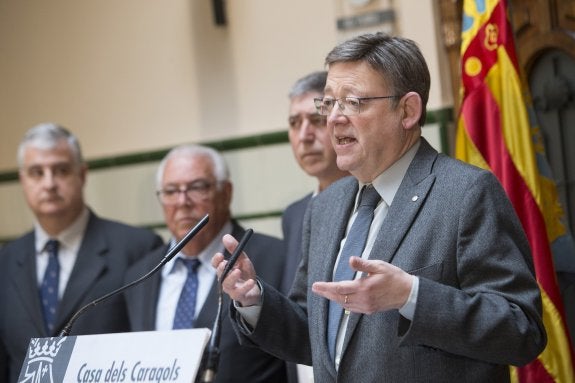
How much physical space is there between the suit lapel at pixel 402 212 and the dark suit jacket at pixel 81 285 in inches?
67.1

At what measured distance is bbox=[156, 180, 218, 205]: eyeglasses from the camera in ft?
11.9

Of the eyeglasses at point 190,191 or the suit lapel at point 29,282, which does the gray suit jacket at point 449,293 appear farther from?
the suit lapel at point 29,282

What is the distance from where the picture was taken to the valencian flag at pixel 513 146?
2.95 metres

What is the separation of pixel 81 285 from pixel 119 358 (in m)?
1.78

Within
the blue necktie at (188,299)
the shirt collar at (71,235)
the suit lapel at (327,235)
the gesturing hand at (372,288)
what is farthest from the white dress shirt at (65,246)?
the gesturing hand at (372,288)

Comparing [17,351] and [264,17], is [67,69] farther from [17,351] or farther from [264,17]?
[17,351]

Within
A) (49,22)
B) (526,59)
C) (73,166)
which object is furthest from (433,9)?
(49,22)

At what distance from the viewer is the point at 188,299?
11.3 feet

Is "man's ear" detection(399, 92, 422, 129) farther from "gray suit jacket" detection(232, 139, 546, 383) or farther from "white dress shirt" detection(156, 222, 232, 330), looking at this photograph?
"white dress shirt" detection(156, 222, 232, 330)

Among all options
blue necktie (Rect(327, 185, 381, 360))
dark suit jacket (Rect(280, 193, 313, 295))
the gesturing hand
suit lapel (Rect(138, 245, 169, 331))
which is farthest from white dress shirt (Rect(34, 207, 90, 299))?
the gesturing hand

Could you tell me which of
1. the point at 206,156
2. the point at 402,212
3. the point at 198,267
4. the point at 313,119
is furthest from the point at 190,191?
the point at 402,212

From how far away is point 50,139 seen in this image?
13.2 feet

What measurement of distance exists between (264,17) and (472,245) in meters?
Result: 2.78

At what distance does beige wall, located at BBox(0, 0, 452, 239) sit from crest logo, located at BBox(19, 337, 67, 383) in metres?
2.24
